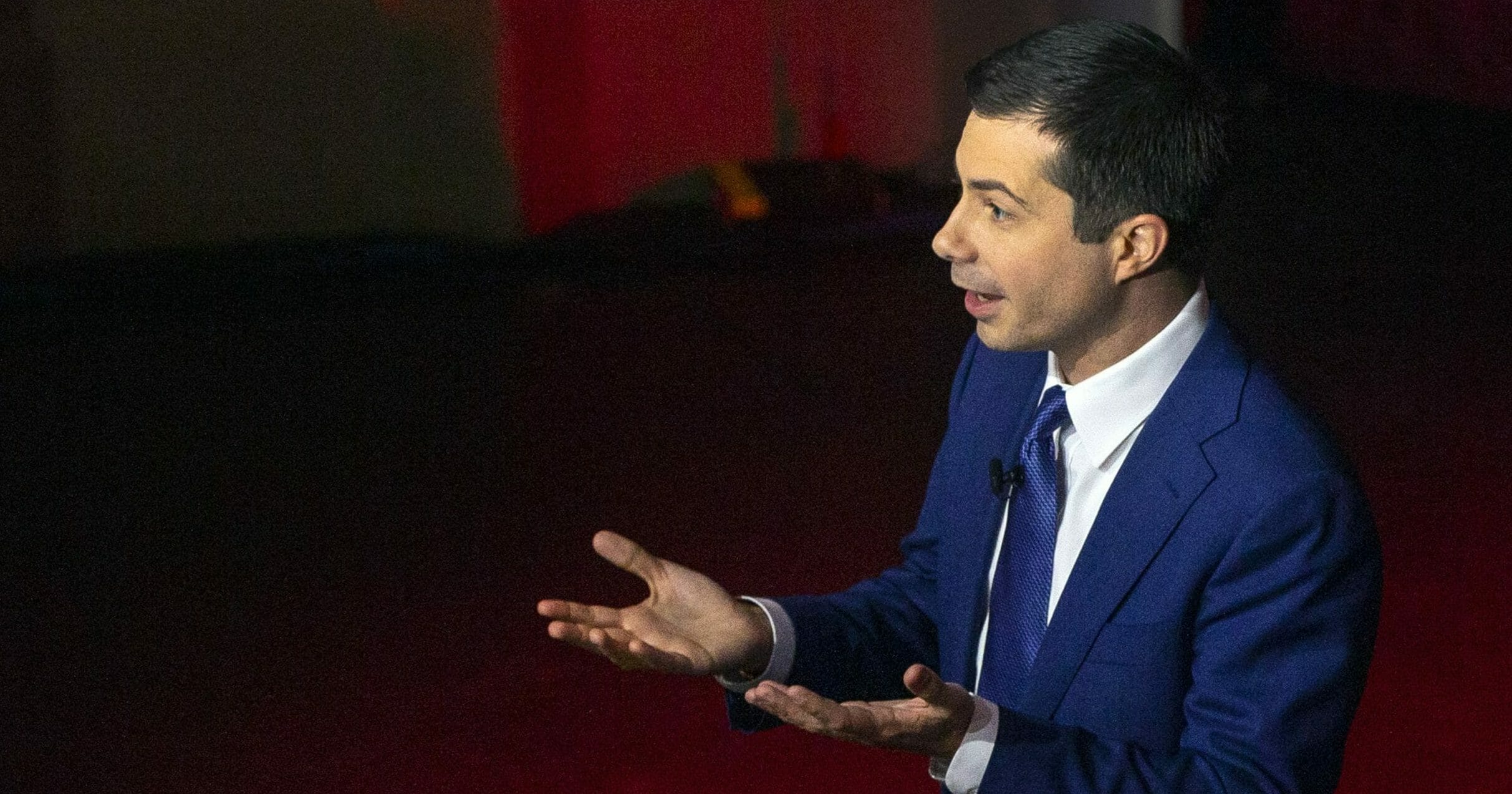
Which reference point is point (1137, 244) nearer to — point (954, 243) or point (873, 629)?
point (954, 243)

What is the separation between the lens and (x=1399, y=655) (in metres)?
2.88

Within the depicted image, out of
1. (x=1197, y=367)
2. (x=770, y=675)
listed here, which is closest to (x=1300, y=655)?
(x=1197, y=367)

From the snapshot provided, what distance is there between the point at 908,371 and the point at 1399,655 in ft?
5.54

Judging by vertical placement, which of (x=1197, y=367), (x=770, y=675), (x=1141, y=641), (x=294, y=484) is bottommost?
(x=294, y=484)

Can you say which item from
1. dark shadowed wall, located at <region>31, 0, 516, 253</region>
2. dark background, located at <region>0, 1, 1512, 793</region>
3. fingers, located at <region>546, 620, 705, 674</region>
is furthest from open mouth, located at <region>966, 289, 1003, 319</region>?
dark shadowed wall, located at <region>31, 0, 516, 253</region>

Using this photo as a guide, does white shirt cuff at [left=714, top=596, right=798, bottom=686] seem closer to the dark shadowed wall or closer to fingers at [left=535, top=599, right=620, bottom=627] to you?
fingers at [left=535, top=599, right=620, bottom=627]

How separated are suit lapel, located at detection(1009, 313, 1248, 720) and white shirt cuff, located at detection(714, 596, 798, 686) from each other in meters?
0.24

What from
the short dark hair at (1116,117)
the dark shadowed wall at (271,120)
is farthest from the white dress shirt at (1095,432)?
the dark shadowed wall at (271,120)

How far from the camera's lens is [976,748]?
1.19m

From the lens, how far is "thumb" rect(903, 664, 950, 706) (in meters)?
1.12

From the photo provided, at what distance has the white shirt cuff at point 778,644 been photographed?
1.43 meters

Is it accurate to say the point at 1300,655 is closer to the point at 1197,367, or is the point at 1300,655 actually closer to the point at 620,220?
the point at 1197,367

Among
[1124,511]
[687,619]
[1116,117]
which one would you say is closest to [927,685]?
[1124,511]

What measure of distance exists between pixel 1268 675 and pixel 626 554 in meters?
0.55
